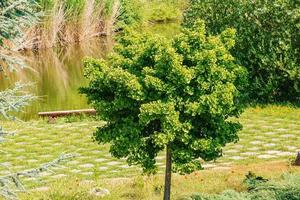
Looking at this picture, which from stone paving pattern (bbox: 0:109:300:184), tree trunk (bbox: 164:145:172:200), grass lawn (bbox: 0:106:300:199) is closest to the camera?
tree trunk (bbox: 164:145:172:200)

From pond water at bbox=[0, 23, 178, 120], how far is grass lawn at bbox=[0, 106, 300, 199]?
1998 mm

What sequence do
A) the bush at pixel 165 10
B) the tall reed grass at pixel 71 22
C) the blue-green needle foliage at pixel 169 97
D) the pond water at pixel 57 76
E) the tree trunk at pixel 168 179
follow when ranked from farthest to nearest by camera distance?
the bush at pixel 165 10 < the tall reed grass at pixel 71 22 < the pond water at pixel 57 76 < the tree trunk at pixel 168 179 < the blue-green needle foliage at pixel 169 97

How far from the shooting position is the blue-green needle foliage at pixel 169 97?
849cm

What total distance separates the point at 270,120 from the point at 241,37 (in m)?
3.38

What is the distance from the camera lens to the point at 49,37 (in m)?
32.4

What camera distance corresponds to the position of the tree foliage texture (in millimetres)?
18562

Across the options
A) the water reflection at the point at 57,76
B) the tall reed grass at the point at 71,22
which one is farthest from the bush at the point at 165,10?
the water reflection at the point at 57,76

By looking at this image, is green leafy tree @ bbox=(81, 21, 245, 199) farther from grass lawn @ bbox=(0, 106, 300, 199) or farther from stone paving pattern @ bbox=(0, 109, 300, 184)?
stone paving pattern @ bbox=(0, 109, 300, 184)

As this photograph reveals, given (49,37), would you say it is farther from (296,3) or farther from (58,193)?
(58,193)

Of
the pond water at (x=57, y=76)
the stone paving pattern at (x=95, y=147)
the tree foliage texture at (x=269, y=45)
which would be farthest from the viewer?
the pond water at (x=57, y=76)

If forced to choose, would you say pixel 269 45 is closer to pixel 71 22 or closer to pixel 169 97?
pixel 169 97

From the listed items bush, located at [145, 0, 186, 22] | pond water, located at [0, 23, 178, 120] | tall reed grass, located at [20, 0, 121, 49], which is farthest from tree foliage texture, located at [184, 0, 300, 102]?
bush, located at [145, 0, 186, 22]

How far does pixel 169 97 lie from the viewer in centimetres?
854

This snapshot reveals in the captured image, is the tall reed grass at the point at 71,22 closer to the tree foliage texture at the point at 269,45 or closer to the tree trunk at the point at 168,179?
the tree foliage texture at the point at 269,45
